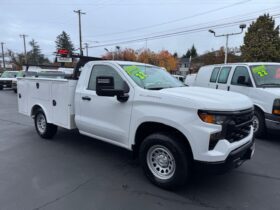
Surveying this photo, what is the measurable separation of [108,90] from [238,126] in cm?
197

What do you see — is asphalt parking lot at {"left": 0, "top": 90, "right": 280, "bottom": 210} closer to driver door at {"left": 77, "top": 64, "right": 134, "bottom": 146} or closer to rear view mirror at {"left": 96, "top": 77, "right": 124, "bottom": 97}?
driver door at {"left": 77, "top": 64, "right": 134, "bottom": 146}

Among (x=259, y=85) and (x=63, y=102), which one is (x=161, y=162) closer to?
(x=63, y=102)

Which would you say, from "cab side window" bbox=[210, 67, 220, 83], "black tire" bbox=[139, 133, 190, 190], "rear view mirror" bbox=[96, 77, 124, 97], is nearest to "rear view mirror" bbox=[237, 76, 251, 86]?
"cab side window" bbox=[210, 67, 220, 83]

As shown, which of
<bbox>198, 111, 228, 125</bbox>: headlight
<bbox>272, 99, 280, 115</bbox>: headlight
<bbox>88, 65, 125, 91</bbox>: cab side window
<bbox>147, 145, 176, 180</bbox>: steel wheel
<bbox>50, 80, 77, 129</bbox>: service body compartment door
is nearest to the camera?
<bbox>198, 111, 228, 125</bbox>: headlight

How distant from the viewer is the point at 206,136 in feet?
9.95

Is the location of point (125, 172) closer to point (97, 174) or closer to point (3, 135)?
point (97, 174)

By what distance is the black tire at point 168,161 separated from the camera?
130 inches

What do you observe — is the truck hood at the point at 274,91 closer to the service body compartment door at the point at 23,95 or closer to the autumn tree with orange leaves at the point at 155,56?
the service body compartment door at the point at 23,95

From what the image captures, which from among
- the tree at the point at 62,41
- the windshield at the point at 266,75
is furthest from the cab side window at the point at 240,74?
the tree at the point at 62,41

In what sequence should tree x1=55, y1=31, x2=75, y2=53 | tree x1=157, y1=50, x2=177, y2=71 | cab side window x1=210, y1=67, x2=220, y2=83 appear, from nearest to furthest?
cab side window x1=210, y1=67, x2=220, y2=83 → tree x1=157, y1=50, x2=177, y2=71 → tree x1=55, y1=31, x2=75, y2=53

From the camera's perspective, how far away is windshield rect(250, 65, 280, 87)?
6.22 meters

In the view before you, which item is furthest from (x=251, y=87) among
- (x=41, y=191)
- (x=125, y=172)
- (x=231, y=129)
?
(x=41, y=191)

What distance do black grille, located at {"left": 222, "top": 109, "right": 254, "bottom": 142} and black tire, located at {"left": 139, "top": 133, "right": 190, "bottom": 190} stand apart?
0.64m

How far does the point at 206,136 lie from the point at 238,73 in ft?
15.0
